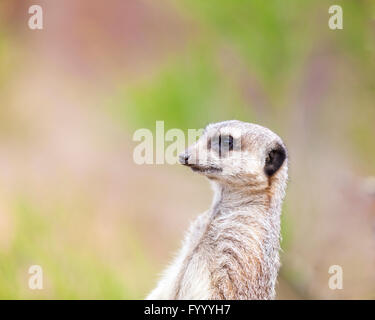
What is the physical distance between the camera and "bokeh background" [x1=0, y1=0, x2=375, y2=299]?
199 cm

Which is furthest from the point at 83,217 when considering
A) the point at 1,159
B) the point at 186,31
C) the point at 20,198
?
the point at 1,159

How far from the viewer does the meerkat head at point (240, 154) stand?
178cm

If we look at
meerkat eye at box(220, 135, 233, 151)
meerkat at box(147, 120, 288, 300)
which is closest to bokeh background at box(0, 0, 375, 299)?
meerkat at box(147, 120, 288, 300)

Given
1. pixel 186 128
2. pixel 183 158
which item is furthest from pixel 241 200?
pixel 186 128

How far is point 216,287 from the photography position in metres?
1.72

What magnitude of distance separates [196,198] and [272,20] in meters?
0.94

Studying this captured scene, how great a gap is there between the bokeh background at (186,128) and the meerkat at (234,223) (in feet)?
0.76

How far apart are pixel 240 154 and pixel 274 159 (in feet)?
0.30

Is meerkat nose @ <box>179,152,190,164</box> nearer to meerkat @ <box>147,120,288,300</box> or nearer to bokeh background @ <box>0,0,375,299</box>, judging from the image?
meerkat @ <box>147,120,288,300</box>

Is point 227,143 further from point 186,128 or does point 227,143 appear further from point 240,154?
point 186,128

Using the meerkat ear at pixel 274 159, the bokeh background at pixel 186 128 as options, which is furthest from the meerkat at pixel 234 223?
the bokeh background at pixel 186 128

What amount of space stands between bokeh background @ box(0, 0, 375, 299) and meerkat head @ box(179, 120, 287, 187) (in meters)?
0.26

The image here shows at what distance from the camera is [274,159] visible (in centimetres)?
185

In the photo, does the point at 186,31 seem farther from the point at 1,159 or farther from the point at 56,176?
the point at 1,159
